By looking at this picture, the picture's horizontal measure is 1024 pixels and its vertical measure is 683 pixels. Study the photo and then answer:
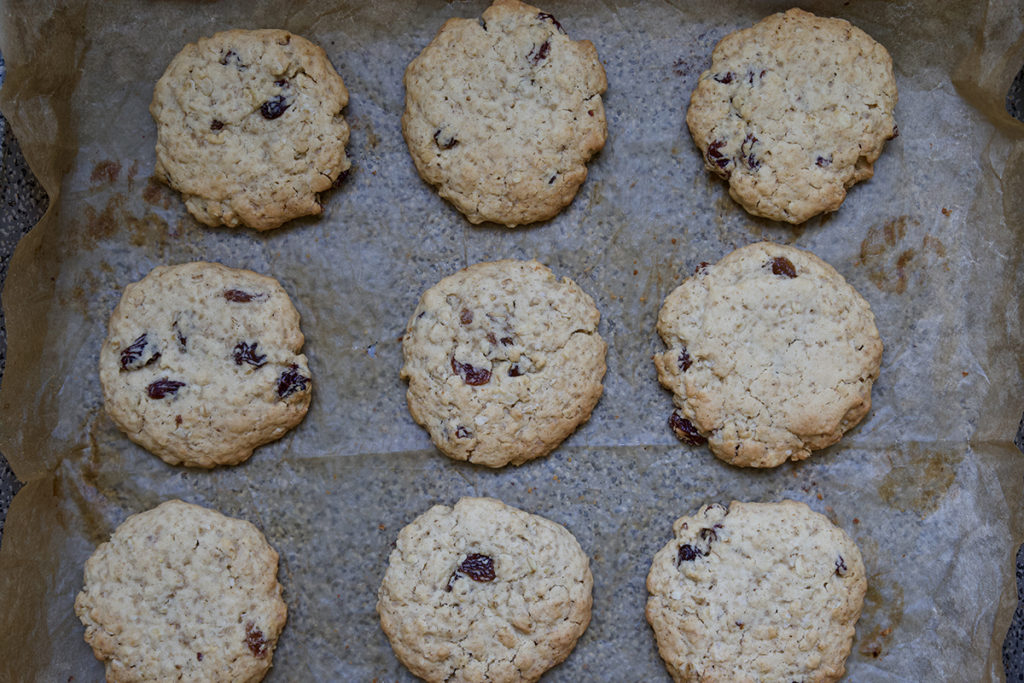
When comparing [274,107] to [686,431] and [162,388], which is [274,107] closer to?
[162,388]

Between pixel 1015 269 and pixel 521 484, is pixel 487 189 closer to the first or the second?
pixel 521 484

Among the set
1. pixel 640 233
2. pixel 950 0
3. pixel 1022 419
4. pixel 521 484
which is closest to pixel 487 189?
pixel 640 233

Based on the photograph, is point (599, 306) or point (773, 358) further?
point (599, 306)

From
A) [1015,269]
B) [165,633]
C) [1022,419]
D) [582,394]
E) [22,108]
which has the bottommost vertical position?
[165,633]

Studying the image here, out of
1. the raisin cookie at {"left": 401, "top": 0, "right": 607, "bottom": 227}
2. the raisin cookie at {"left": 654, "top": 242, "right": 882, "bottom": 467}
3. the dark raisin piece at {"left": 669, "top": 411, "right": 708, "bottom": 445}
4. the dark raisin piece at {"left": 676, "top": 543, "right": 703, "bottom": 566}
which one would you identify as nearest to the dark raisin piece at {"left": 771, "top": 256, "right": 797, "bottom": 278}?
the raisin cookie at {"left": 654, "top": 242, "right": 882, "bottom": 467}

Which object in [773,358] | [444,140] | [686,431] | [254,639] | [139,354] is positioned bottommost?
[254,639]

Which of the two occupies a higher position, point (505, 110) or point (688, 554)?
point (505, 110)

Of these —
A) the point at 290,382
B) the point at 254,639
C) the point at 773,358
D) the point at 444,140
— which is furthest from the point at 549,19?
the point at 254,639

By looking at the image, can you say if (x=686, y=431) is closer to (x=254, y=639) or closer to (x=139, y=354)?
(x=254, y=639)
